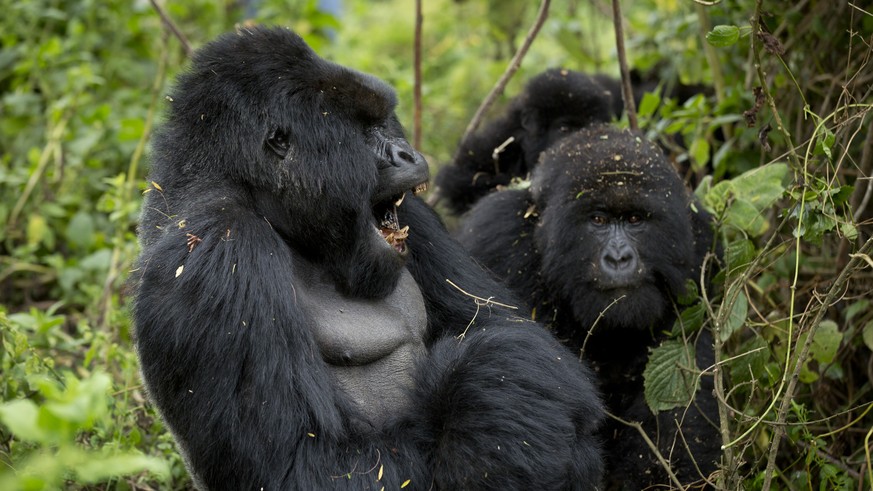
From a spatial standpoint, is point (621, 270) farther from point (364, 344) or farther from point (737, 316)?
point (364, 344)

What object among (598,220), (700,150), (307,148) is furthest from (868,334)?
(307,148)

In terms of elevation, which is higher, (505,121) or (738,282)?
(738,282)

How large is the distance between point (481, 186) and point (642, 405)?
7.19ft

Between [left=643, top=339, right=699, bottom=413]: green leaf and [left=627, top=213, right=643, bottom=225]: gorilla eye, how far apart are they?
0.63 m

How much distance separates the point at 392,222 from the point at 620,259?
3.95 ft

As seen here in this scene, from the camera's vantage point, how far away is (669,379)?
3.55 m

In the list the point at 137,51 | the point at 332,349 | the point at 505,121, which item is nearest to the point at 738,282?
the point at 332,349

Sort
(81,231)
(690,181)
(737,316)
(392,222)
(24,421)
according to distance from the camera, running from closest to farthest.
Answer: (24,421) < (392,222) < (737,316) < (81,231) < (690,181)

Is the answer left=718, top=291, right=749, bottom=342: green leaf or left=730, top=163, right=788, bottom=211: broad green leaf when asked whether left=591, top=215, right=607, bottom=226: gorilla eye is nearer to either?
left=730, top=163, right=788, bottom=211: broad green leaf

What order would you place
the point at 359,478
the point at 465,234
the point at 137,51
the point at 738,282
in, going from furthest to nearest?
the point at 137,51
the point at 465,234
the point at 738,282
the point at 359,478

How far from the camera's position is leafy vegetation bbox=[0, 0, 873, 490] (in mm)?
3082

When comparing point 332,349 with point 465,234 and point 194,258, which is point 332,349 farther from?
point 465,234

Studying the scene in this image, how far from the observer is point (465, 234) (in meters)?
4.48

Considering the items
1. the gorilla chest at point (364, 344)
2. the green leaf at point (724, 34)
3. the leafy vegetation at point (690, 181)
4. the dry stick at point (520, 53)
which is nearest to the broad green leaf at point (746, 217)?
the leafy vegetation at point (690, 181)
